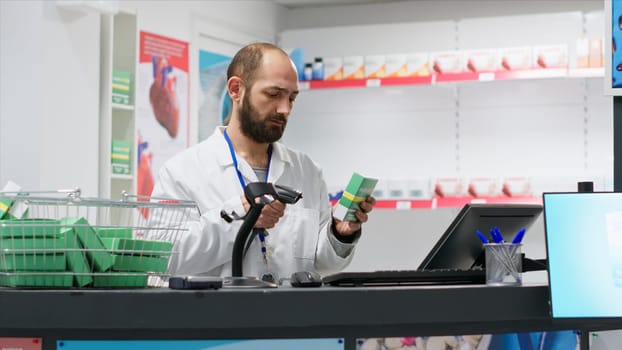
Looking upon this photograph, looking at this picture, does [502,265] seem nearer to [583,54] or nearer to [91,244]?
[91,244]

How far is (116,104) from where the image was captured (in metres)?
5.04

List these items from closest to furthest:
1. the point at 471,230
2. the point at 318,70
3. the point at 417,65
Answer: the point at 471,230
the point at 417,65
the point at 318,70

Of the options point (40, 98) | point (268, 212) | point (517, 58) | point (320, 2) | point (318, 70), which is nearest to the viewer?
point (268, 212)

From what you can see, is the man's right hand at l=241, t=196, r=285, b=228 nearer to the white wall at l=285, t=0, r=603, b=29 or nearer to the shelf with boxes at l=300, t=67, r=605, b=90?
the shelf with boxes at l=300, t=67, r=605, b=90

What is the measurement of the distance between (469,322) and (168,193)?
1453mm

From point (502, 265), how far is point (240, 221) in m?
1.17

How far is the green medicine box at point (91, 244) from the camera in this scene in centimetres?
209

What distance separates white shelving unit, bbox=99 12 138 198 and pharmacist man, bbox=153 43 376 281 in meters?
1.71

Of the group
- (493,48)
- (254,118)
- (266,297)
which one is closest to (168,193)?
(254,118)

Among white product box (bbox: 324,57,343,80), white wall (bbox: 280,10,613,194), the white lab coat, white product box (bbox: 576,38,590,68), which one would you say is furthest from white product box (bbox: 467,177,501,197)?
the white lab coat

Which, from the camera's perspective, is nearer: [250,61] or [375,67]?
[250,61]

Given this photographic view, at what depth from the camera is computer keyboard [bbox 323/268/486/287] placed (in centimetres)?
222

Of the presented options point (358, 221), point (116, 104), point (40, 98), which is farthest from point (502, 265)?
point (116, 104)

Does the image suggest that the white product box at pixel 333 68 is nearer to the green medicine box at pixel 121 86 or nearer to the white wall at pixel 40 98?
the green medicine box at pixel 121 86
